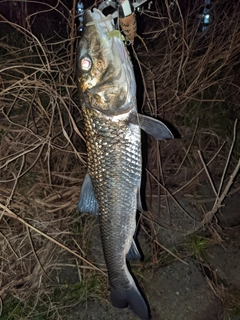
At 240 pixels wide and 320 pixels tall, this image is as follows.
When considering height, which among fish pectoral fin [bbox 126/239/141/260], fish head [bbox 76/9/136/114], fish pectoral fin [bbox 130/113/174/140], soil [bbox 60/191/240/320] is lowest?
soil [bbox 60/191/240/320]

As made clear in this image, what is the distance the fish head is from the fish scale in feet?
0.24

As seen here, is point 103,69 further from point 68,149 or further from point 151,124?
point 68,149

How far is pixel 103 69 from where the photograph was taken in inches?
58.4

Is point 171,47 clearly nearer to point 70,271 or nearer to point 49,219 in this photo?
point 49,219

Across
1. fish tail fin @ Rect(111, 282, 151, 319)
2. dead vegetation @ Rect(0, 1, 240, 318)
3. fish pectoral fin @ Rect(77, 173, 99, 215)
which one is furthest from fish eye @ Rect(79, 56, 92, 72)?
fish tail fin @ Rect(111, 282, 151, 319)

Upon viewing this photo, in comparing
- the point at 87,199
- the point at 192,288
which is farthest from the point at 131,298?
the point at 192,288

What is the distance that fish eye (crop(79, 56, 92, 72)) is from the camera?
1472 millimetres

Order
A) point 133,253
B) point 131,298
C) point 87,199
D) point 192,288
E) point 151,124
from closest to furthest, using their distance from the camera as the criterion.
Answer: point 151,124, point 87,199, point 133,253, point 131,298, point 192,288

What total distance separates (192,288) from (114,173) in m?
1.77

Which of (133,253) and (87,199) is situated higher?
(87,199)

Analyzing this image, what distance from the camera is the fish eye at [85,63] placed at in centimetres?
147

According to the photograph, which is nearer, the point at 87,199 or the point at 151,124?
the point at 151,124

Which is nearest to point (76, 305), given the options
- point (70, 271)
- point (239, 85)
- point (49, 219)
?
point (70, 271)

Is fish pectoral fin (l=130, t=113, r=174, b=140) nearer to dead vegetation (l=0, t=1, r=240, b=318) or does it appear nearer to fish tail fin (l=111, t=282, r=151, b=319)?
fish tail fin (l=111, t=282, r=151, b=319)
